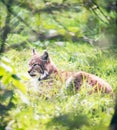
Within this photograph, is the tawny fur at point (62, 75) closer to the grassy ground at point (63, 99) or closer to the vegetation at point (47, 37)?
the grassy ground at point (63, 99)

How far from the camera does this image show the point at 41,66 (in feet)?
19.0

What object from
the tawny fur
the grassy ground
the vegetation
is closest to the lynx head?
the tawny fur

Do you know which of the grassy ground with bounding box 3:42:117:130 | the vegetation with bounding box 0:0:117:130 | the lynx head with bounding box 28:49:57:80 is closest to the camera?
the vegetation with bounding box 0:0:117:130

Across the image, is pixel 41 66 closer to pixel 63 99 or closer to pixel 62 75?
pixel 62 75

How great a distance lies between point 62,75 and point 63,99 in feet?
1.80

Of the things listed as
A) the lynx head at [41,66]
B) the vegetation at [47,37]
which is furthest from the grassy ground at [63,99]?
the lynx head at [41,66]

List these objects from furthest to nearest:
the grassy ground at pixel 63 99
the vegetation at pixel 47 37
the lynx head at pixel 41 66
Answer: the lynx head at pixel 41 66
the grassy ground at pixel 63 99
the vegetation at pixel 47 37

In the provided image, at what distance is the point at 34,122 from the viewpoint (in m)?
3.72

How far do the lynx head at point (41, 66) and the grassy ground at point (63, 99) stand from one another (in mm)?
144

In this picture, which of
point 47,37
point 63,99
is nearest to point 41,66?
point 63,99

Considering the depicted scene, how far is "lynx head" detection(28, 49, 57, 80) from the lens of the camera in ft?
18.4

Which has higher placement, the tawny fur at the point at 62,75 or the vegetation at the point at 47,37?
the vegetation at the point at 47,37

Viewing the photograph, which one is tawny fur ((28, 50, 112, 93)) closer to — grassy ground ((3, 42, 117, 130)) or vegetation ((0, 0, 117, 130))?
grassy ground ((3, 42, 117, 130))

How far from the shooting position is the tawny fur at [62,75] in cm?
502
